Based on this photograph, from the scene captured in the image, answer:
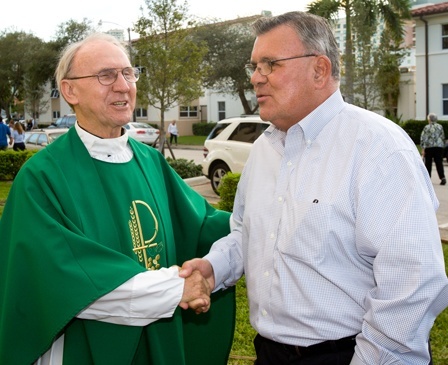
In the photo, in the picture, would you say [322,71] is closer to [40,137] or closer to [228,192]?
[228,192]

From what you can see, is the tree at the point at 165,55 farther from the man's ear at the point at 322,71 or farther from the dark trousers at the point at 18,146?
the man's ear at the point at 322,71

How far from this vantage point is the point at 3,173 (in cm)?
1667

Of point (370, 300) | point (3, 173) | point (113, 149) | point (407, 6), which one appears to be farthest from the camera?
point (407, 6)

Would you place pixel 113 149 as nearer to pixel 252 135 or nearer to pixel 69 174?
pixel 69 174

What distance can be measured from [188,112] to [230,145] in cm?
3420

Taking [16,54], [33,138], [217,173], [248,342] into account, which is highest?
[16,54]

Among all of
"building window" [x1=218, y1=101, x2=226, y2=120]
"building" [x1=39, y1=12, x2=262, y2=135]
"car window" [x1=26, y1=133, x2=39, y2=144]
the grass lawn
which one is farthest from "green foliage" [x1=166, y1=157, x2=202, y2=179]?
"building window" [x1=218, y1=101, x2=226, y2=120]

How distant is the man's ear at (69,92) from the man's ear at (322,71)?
3.88 feet

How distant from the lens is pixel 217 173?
46.1 ft

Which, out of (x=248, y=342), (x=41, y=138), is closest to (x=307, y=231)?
(x=248, y=342)

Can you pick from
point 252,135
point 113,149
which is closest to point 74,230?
point 113,149

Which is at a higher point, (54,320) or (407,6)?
(407,6)

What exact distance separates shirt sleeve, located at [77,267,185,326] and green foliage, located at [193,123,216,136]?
39772 mm

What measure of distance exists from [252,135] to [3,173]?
7.44 meters
